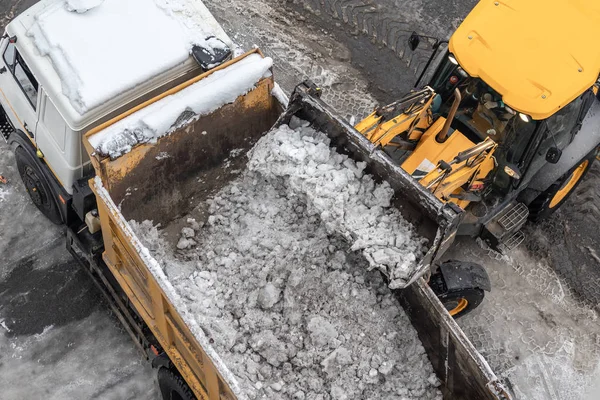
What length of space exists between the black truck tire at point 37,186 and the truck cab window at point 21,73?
1.80 ft

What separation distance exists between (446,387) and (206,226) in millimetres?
2166

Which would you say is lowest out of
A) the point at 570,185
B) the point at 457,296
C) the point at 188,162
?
the point at 457,296

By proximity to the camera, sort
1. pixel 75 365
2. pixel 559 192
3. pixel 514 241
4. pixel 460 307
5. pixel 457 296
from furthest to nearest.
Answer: pixel 514 241, pixel 559 192, pixel 460 307, pixel 75 365, pixel 457 296

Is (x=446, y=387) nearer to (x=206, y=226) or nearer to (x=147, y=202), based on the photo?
(x=206, y=226)

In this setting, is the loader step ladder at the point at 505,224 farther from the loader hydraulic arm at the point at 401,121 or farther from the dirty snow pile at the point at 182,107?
the dirty snow pile at the point at 182,107

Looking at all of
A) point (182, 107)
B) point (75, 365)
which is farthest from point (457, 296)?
point (75, 365)

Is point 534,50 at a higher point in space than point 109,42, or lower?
higher

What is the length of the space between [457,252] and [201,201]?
259cm

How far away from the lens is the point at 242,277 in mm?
4863

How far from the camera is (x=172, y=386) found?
4.77 meters

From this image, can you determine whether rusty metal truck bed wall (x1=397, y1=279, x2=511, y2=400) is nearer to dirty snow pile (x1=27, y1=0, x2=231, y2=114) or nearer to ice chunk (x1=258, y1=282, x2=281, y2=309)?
ice chunk (x1=258, y1=282, x2=281, y2=309)

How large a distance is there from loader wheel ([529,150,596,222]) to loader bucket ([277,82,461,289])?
6.45 ft

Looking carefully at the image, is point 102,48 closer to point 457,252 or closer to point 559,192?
point 457,252

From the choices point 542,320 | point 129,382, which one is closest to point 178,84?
point 129,382
